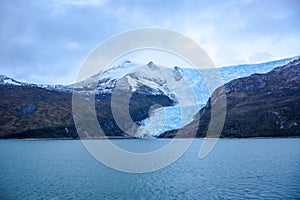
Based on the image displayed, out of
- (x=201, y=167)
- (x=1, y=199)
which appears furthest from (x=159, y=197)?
(x=201, y=167)

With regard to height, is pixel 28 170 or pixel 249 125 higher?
pixel 249 125

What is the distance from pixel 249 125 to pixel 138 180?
159 meters

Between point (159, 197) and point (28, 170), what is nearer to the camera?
point (159, 197)

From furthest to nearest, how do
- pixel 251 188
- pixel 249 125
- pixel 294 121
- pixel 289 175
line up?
pixel 249 125, pixel 294 121, pixel 289 175, pixel 251 188

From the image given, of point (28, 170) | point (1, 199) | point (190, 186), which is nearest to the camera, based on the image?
point (1, 199)

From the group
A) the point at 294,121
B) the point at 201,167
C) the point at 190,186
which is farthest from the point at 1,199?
the point at 294,121

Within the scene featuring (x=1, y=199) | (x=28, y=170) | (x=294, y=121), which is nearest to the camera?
(x=1, y=199)

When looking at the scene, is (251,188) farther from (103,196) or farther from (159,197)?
(103,196)

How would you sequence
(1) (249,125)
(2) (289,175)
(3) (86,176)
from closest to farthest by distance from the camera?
(2) (289,175), (3) (86,176), (1) (249,125)

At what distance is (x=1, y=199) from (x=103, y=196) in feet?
41.1

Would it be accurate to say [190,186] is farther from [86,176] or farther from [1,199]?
[1,199]

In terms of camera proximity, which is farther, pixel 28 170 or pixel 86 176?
pixel 28 170

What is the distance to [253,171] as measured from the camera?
58.5m

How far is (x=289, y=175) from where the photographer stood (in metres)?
51.7
